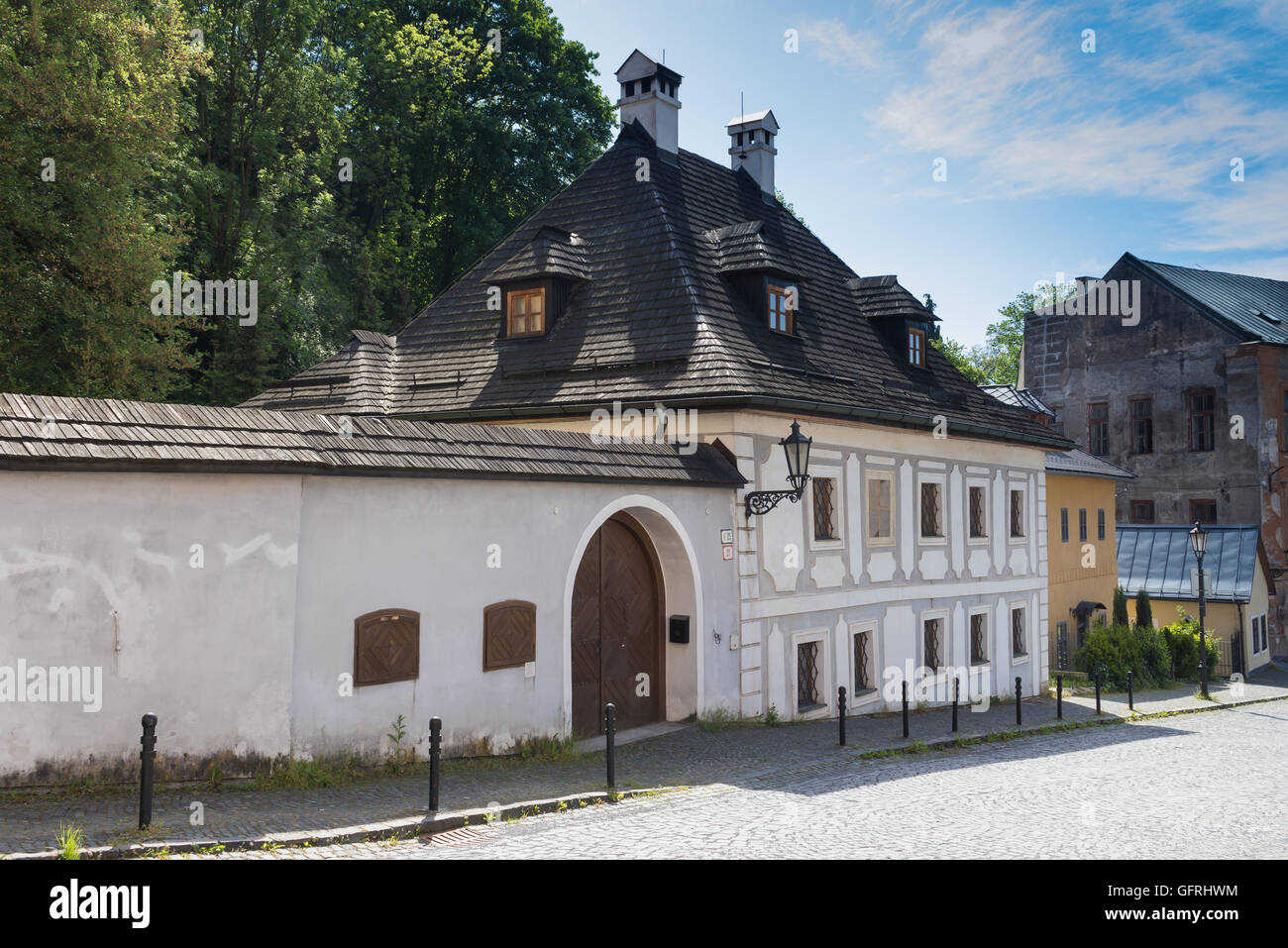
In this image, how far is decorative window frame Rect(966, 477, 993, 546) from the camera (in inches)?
921

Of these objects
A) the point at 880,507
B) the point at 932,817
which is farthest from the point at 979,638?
the point at 932,817

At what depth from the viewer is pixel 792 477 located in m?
15.6

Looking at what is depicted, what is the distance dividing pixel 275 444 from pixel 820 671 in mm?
11167

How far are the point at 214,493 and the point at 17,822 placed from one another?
10.4 feet

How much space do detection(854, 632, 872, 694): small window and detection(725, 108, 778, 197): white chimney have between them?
11.1 m

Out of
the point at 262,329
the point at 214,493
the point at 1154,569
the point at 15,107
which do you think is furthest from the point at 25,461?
the point at 1154,569

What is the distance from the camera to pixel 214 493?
10.0 metres

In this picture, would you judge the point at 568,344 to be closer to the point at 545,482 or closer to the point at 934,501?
the point at 545,482

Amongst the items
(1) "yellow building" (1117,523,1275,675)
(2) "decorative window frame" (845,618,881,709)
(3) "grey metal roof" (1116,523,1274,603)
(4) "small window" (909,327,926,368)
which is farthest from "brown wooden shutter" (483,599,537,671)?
(3) "grey metal roof" (1116,523,1274,603)

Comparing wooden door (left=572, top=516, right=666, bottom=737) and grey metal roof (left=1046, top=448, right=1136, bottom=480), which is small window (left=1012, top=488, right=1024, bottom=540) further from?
wooden door (left=572, top=516, right=666, bottom=737)

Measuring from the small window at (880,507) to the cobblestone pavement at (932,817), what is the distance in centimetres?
574

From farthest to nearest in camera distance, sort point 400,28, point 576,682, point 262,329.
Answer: point 400,28, point 262,329, point 576,682

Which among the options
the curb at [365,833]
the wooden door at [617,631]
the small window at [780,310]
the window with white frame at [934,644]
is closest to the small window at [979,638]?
the window with white frame at [934,644]

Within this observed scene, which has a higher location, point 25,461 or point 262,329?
point 262,329
